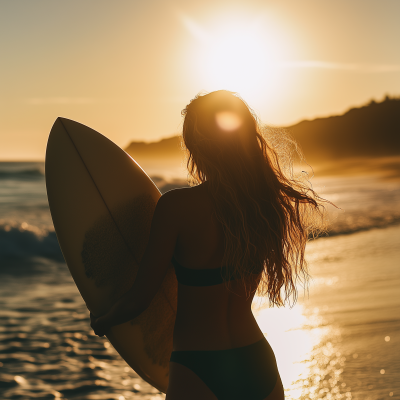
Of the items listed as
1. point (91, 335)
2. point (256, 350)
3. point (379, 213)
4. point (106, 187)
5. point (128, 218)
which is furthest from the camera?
point (379, 213)

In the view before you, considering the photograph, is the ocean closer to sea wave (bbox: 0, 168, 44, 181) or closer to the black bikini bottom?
the black bikini bottom

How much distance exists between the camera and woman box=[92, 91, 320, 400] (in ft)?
4.13

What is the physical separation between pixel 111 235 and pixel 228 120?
810 millimetres

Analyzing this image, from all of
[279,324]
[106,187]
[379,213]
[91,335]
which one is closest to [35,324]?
[91,335]

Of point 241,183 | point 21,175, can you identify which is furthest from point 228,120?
point 21,175

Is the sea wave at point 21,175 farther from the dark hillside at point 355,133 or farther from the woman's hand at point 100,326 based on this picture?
the dark hillside at point 355,133

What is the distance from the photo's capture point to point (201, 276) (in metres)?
1.29

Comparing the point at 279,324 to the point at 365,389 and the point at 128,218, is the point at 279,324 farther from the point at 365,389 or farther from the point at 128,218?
the point at 128,218

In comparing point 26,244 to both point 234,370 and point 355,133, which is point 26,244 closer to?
point 234,370

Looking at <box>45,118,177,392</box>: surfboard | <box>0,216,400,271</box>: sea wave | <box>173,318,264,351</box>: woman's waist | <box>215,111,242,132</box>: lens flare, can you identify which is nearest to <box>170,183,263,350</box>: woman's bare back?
<box>173,318,264,351</box>: woman's waist

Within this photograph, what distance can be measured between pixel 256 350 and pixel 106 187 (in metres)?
1.02

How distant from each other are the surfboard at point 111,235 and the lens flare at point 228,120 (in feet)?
2.14

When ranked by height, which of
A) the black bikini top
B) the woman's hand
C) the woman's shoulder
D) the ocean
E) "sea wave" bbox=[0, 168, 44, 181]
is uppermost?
"sea wave" bbox=[0, 168, 44, 181]

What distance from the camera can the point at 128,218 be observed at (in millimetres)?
1855
